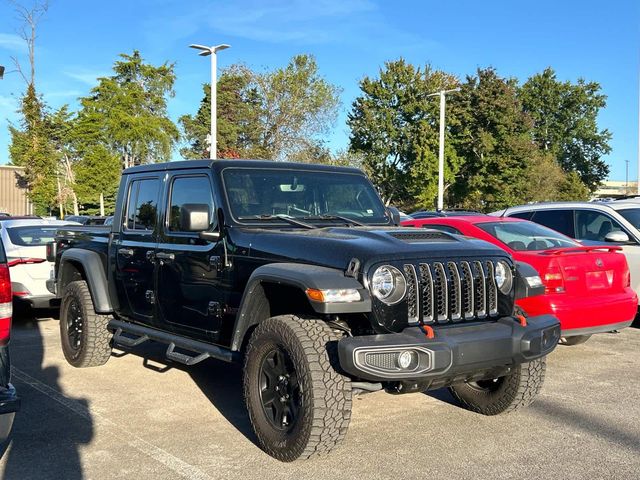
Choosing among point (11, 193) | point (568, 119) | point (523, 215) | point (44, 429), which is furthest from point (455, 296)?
point (568, 119)

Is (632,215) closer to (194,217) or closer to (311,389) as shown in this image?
(194,217)

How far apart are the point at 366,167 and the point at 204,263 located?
141 ft

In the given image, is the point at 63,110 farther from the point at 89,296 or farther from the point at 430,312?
the point at 430,312

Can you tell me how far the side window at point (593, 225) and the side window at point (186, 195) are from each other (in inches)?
242

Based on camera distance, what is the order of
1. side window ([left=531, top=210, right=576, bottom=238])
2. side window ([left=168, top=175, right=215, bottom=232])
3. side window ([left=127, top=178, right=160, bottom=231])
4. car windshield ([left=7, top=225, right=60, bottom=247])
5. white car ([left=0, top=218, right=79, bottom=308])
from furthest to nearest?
1. car windshield ([left=7, top=225, right=60, bottom=247])
2. side window ([left=531, top=210, right=576, bottom=238])
3. white car ([left=0, top=218, right=79, bottom=308])
4. side window ([left=127, top=178, right=160, bottom=231])
5. side window ([left=168, top=175, right=215, bottom=232])

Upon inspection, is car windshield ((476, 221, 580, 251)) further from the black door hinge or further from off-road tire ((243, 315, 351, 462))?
off-road tire ((243, 315, 351, 462))

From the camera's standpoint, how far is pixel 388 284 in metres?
4.14

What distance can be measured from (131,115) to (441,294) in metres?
42.1

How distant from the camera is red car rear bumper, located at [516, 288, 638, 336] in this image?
6617 mm

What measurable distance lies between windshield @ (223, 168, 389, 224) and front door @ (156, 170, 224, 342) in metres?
0.24

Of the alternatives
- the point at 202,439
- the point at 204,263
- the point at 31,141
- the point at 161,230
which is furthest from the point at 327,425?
the point at 31,141

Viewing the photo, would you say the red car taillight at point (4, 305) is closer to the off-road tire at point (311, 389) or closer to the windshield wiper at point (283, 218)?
the off-road tire at point (311, 389)

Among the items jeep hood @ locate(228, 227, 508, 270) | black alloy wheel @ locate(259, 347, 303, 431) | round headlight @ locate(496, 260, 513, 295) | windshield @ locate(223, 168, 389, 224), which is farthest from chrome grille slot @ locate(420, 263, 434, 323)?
windshield @ locate(223, 168, 389, 224)

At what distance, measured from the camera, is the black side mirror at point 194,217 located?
16.1 feet
